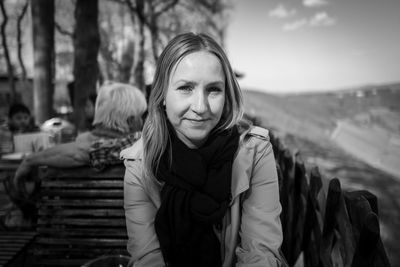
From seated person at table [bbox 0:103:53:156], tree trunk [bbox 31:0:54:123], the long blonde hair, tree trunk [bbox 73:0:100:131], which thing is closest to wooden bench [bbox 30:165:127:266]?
the long blonde hair

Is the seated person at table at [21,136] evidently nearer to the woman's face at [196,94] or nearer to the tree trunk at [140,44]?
the woman's face at [196,94]

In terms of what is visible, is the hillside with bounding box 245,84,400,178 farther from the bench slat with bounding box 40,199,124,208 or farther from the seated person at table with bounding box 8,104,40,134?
the bench slat with bounding box 40,199,124,208

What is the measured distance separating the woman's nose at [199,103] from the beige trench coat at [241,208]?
0.34 meters

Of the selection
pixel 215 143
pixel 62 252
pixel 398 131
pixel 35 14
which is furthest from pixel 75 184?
pixel 398 131

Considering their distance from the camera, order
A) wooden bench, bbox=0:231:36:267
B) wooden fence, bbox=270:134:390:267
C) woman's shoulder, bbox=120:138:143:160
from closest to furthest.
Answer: wooden fence, bbox=270:134:390:267, woman's shoulder, bbox=120:138:143:160, wooden bench, bbox=0:231:36:267

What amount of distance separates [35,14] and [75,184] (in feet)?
29.9

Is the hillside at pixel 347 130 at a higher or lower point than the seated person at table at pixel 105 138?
lower

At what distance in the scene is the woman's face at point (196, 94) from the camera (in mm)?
1648

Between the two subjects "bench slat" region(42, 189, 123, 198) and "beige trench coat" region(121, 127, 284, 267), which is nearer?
"beige trench coat" region(121, 127, 284, 267)

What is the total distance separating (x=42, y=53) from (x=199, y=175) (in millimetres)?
9629

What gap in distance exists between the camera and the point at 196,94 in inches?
65.1

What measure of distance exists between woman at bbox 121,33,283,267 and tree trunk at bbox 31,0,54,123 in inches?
357

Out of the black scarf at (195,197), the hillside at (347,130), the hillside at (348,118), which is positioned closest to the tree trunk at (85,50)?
the hillside at (347,130)

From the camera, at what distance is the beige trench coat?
5.57ft
